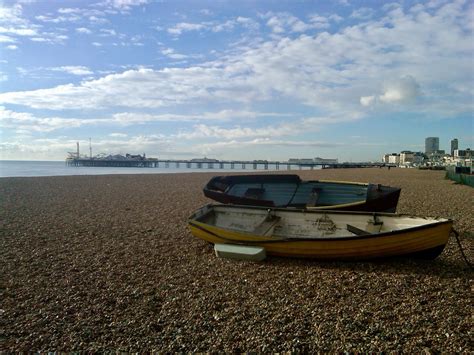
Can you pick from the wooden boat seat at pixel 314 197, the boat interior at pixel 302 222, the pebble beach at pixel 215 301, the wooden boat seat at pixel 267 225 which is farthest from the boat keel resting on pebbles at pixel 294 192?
the pebble beach at pixel 215 301

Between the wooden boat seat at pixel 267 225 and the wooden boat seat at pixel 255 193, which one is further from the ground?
the wooden boat seat at pixel 255 193

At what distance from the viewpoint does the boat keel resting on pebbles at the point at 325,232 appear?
21.6 feet

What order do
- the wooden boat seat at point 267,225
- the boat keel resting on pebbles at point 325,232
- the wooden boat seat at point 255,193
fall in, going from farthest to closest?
the wooden boat seat at point 255,193 → the wooden boat seat at point 267,225 → the boat keel resting on pebbles at point 325,232

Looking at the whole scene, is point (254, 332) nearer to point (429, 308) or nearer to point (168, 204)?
point (429, 308)

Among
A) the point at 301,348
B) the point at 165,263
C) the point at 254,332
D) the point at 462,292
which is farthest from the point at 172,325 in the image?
the point at 462,292

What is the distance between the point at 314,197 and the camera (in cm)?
1181

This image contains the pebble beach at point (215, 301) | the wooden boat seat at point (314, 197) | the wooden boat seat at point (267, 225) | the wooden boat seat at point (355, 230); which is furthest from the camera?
the wooden boat seat at point (314, 197)

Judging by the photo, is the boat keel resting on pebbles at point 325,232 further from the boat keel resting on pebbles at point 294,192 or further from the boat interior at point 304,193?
the boat interior at point 304,193

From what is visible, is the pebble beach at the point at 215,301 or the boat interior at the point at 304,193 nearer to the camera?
the pebble beach at the point at 215,301

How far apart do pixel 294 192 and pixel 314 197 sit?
79cm

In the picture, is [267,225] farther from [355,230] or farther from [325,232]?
[355,230]

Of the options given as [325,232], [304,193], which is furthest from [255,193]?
[325,232]

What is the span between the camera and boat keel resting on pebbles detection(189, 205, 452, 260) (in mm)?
6586

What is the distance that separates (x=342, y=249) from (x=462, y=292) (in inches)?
76.7
